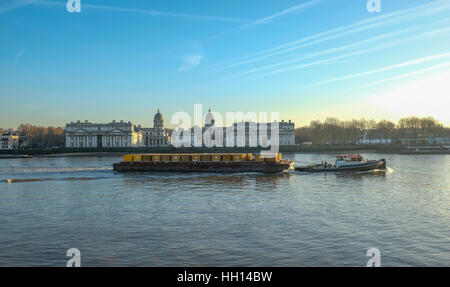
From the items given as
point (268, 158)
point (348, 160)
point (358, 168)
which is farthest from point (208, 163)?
point (358, 168)

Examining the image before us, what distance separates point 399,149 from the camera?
14000 centimetres

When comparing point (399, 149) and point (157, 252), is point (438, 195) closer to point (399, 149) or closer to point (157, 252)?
point (157, 252)

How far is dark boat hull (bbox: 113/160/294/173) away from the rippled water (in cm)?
2244

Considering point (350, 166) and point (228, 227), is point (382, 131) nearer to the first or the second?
point (350, 166)

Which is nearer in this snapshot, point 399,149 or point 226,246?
point 226,246

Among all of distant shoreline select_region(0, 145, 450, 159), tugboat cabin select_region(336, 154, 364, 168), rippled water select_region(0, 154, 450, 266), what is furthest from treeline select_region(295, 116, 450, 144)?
rippled water select_region(0, 154, 450, 266)

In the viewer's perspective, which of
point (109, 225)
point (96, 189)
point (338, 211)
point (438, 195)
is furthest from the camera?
point (96, 189)

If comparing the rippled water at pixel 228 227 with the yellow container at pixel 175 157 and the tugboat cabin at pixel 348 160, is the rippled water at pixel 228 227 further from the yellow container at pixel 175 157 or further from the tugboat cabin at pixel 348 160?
the yellow container at pixel 175 157

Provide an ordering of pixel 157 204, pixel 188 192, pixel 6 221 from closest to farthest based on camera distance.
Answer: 1. pixel 6 221
2. pixel 157 204
3. pixel 188 192

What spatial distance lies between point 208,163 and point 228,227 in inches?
1710

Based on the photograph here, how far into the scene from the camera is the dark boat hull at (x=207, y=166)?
6154 cm

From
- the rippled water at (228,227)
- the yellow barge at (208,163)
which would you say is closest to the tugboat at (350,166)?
the yellow barge at (208,163)
